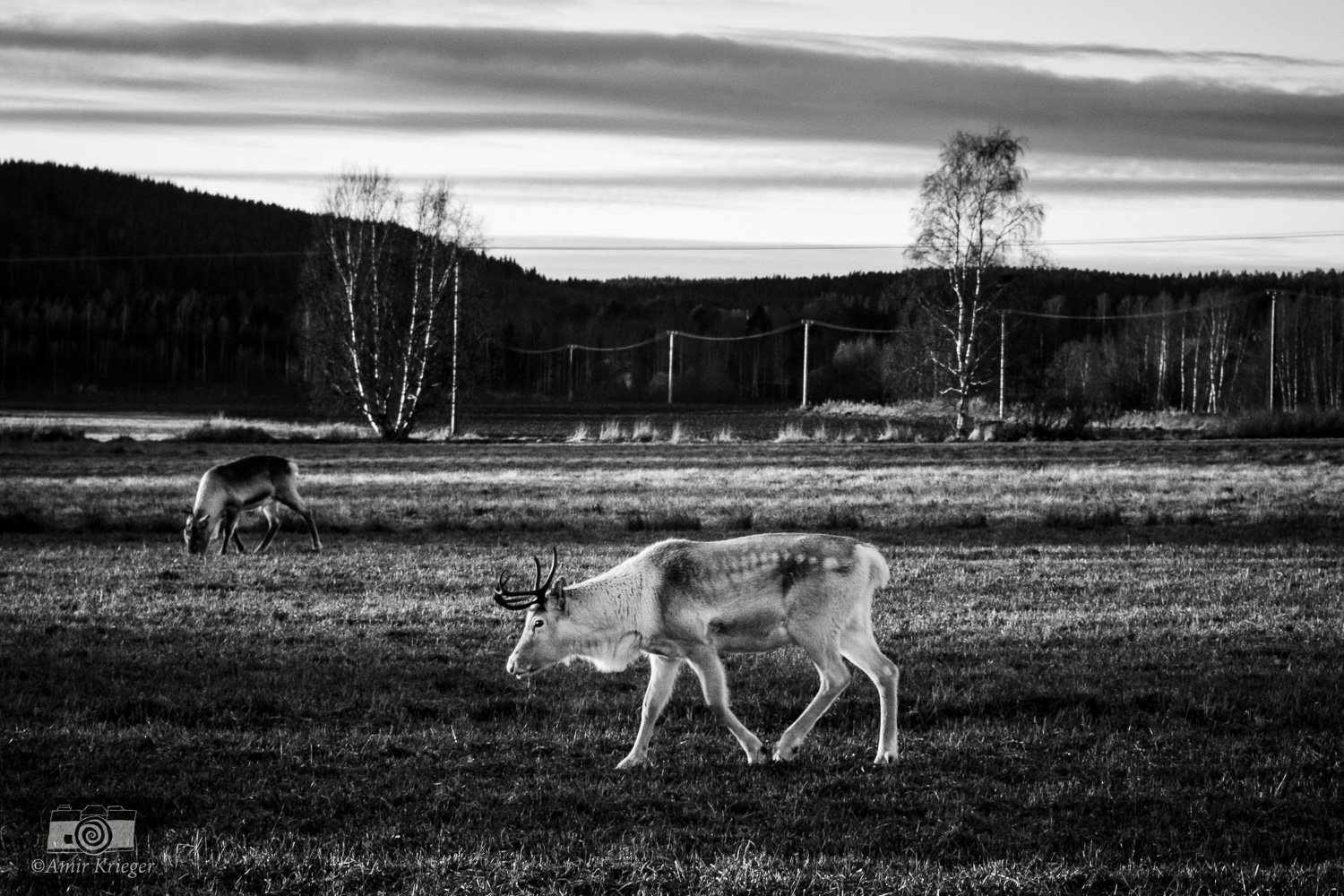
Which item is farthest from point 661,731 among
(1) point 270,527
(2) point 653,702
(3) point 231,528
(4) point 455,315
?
(4) point 455,315

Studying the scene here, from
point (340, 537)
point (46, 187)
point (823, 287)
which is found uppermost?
point (46, 187)

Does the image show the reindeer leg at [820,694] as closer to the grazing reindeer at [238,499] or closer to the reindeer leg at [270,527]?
the grazing reindeer at [238,499]

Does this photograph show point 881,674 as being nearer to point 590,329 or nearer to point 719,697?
point 719,697

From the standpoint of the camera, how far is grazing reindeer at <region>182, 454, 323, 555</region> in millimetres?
19828

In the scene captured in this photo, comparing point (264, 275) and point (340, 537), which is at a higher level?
point (264, 275)

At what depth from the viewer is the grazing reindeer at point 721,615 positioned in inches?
352

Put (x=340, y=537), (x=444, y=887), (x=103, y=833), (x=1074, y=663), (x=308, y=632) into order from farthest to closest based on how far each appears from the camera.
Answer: (x=340, y=537), (x=308, y=632), (x=1074, y=663), (x=103, y=833), (x=444, y=887)

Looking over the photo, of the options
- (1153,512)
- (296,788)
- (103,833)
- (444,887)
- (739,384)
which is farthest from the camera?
(739,384)

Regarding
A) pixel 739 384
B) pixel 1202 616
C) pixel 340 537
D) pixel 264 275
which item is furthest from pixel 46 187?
pixel 1202 616

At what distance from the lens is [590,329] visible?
595 ft

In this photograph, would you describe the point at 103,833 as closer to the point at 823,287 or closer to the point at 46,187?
the point at 823,287

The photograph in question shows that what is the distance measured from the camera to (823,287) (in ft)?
652

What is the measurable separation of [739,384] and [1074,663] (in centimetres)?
14005

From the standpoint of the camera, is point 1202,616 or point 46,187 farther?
A: point 46,187
